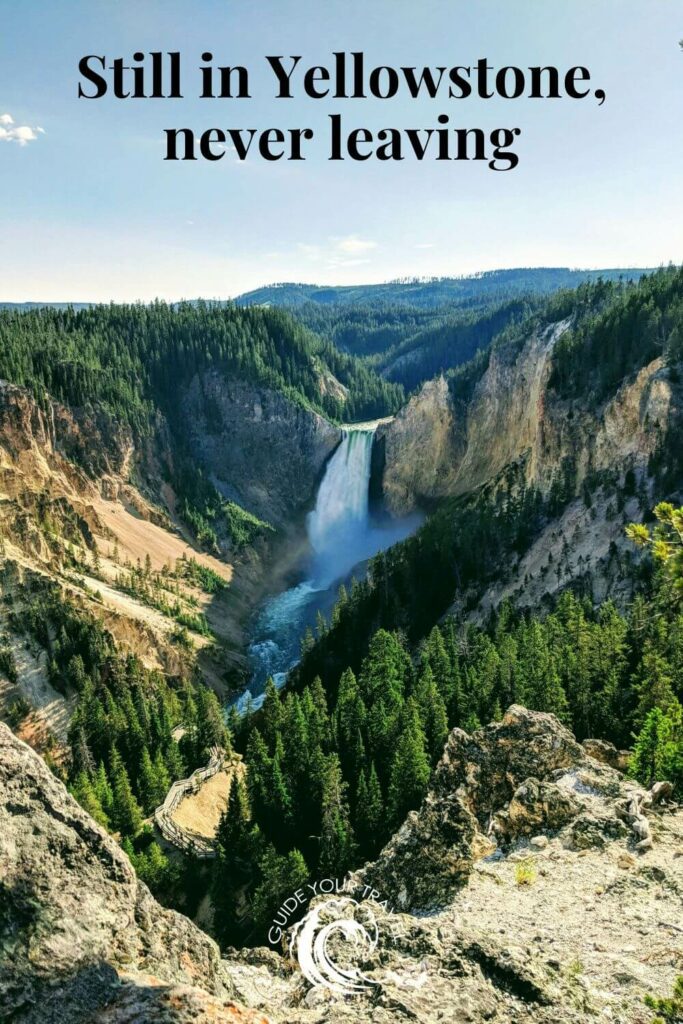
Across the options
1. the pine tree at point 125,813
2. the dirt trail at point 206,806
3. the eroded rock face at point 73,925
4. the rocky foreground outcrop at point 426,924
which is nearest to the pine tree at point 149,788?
the dirt trail at point 206,806

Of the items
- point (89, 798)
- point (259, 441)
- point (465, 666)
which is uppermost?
point (259, 441)

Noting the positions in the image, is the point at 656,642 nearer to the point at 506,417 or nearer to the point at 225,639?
the point at 225,639

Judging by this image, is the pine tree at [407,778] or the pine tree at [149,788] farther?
the pine tree at [149,788]

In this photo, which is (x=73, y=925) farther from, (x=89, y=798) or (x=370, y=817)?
(x=89, y=798)

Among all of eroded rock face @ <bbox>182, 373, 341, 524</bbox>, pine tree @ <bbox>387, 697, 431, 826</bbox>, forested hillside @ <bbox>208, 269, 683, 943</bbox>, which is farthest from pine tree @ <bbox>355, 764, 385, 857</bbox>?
eroded rock face @ <bbox>182, 373, 341, 524</bbox>

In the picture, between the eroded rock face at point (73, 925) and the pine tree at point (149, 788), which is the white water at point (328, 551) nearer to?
the pine tree at point (149, 788)

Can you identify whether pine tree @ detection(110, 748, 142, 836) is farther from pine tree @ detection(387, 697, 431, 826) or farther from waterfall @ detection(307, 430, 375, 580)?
waterfall @ detection(307, 430, 375, 580)

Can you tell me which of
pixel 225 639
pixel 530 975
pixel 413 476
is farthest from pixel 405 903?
pixel 413 476

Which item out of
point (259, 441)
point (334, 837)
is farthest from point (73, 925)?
point (259, 441)
